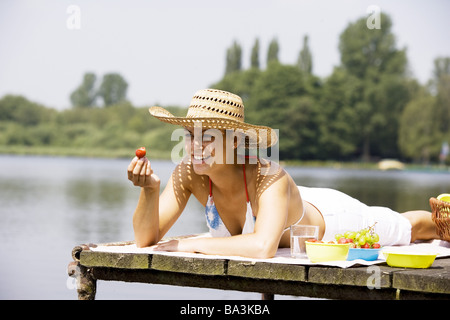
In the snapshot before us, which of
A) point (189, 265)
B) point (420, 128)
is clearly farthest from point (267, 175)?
point (420, 128)

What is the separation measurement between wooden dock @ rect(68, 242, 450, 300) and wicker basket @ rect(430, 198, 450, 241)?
0.72 m

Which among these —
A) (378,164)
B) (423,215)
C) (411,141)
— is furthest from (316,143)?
(423,215)

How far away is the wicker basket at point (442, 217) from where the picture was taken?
17.9ft

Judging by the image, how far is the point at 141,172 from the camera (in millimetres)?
Answer: 4383

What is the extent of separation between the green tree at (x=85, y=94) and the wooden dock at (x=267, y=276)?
111m

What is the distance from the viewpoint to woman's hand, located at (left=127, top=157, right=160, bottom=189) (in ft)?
14.3

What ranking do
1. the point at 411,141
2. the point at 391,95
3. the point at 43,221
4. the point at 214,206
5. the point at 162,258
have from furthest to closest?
1. the point at 391,95
2. the point at 411,141
3. the point at 43,221
4. the point at 214,206
5. the point at 162,258

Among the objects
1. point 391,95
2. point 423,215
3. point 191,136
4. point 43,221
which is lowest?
Answer: point 43,221

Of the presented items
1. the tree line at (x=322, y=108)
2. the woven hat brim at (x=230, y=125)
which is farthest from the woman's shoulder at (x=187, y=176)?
the tree line at (x=322, y=108)

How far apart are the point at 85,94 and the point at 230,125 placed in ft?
366

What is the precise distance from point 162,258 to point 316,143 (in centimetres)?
8316

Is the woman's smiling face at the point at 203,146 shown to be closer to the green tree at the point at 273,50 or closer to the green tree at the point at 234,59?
the green tree at the point at 273,50

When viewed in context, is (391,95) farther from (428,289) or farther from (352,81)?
(428,289)

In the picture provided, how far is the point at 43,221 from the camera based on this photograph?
20.2 meters
